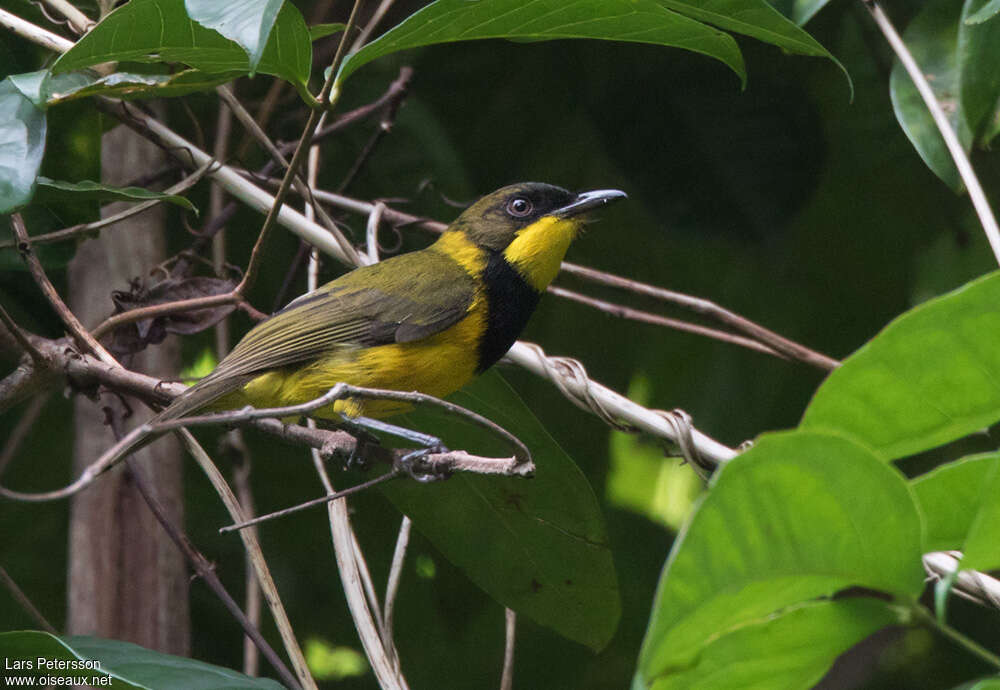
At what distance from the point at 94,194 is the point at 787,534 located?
177 centimetres

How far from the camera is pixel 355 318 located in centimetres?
268

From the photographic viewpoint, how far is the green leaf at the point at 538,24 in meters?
1.91

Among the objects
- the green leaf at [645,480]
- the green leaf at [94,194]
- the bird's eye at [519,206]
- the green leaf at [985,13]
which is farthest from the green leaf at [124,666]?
the green leaf at [985,13]

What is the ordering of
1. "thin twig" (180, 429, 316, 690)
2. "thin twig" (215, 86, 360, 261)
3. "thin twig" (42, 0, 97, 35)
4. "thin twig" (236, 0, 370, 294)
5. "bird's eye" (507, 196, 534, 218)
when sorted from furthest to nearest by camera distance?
"bird's eye" (507, 196, 534, 218) → "thin twig" (42, 0, 97, 35) → "thin twig" (215, 86, 360, 261) → "thin twig" (180, 429, 316, 690) → "thin twig" (236, 0, 370, 294)

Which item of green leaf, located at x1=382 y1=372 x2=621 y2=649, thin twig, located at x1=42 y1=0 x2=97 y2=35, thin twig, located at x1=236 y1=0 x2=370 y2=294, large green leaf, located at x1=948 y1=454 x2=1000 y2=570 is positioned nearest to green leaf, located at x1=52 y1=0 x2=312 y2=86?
thin twig, located at x1=236 y1=0 x2=370 y2=294

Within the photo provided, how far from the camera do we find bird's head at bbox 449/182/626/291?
115 inches

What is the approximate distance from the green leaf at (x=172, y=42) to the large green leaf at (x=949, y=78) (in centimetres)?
138

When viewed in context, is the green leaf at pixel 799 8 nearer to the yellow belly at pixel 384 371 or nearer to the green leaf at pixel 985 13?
the green leaf at pixel 985 13

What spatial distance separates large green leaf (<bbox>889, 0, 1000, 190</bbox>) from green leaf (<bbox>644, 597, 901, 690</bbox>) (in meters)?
1.59

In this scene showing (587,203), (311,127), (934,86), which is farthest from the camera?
(587,203)

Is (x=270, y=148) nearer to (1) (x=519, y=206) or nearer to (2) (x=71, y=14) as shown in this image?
(2) (x=71, y=14)

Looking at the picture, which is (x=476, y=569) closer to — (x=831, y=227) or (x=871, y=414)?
(x=871, y=414)

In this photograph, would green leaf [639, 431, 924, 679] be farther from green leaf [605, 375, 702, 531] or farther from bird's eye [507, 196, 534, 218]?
green leaf [605, 375, 702, 531]

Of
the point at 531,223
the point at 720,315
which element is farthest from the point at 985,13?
the point at 531,223
